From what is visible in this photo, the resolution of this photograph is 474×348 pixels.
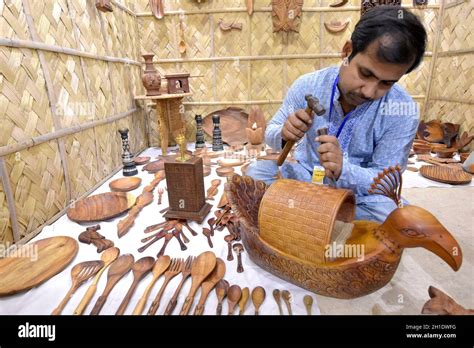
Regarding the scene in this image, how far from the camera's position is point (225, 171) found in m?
2.60

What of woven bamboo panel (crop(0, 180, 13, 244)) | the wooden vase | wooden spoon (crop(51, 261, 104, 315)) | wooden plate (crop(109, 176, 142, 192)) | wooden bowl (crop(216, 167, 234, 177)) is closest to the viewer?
wooden spoon (crop(51, 261, 104, 315))

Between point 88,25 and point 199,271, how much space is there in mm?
2330

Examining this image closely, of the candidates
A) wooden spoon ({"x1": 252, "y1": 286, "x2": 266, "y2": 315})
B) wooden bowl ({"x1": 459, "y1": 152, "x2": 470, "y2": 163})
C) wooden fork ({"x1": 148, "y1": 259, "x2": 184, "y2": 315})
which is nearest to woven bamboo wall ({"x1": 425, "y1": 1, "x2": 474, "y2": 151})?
wooden bowl ({"x1": 459, "y1": 152, "x2": 470, "y2": 163})

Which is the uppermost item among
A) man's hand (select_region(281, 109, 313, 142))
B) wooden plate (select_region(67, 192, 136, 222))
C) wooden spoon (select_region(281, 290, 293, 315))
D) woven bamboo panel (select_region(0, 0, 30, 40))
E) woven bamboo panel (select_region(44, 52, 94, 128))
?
woven bamboo panel (select_region(0, 0, 30, 40))

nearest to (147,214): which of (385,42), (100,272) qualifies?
(100,272)

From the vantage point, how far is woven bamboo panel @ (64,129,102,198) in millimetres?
2078

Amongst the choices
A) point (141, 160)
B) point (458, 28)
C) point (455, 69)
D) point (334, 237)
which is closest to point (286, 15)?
point (458, 28)

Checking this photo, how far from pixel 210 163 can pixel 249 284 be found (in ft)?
6.18

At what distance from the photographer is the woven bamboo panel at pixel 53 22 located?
1.76 metres

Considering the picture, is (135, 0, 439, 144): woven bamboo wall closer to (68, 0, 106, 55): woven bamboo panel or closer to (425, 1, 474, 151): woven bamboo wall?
(425, 1, 474, 151): woven bamboo wall

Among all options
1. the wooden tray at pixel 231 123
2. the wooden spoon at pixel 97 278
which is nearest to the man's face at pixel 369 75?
the wooden spoon at pixel 97 278

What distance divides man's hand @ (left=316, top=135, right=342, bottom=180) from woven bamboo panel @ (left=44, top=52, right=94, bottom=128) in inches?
71.9

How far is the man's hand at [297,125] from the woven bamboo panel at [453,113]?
299 centimetres

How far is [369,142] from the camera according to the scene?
4.81ft
